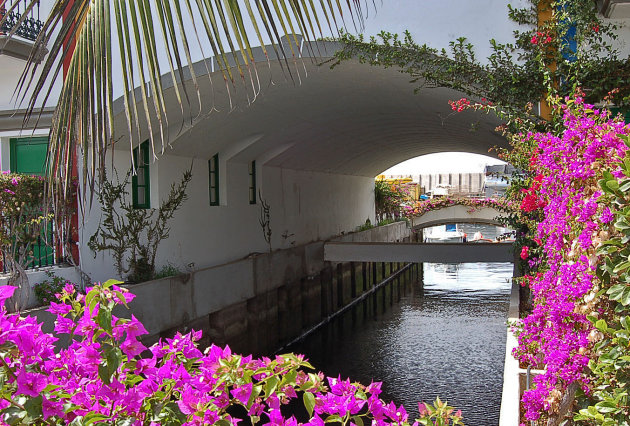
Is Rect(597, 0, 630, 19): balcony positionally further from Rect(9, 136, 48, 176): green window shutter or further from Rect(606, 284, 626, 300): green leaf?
Rect(9, 136, 48, 176): green window shutter

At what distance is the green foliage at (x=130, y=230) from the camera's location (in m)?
9.92

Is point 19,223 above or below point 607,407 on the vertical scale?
above

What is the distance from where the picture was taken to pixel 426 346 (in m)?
14.3

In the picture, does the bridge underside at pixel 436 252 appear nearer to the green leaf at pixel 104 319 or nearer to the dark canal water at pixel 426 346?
the dark canal water at pixel 426 346

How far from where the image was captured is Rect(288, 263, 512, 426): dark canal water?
36.6ft

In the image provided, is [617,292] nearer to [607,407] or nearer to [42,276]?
[607,407]

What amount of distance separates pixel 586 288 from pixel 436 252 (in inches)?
503

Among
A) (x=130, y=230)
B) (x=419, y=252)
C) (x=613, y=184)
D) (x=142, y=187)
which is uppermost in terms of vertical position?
(x=142, y=187)

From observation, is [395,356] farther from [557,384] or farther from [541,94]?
[557,384]

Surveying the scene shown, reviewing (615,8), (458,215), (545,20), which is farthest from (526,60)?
(458,215)

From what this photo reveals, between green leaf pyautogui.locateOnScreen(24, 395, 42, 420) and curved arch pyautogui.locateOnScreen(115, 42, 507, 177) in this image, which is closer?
green leaf pyautogui.locateOnScreen(24, 395, 42, 420)

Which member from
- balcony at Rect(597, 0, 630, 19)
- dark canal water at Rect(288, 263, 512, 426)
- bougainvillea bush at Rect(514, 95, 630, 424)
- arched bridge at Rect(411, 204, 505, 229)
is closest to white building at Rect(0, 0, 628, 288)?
balcony at Rect(597, 0, 630, 19)

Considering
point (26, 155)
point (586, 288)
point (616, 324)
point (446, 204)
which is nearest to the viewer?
point (616, 324)

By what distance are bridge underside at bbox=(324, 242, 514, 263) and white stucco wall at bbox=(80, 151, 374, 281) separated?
1906 mm
